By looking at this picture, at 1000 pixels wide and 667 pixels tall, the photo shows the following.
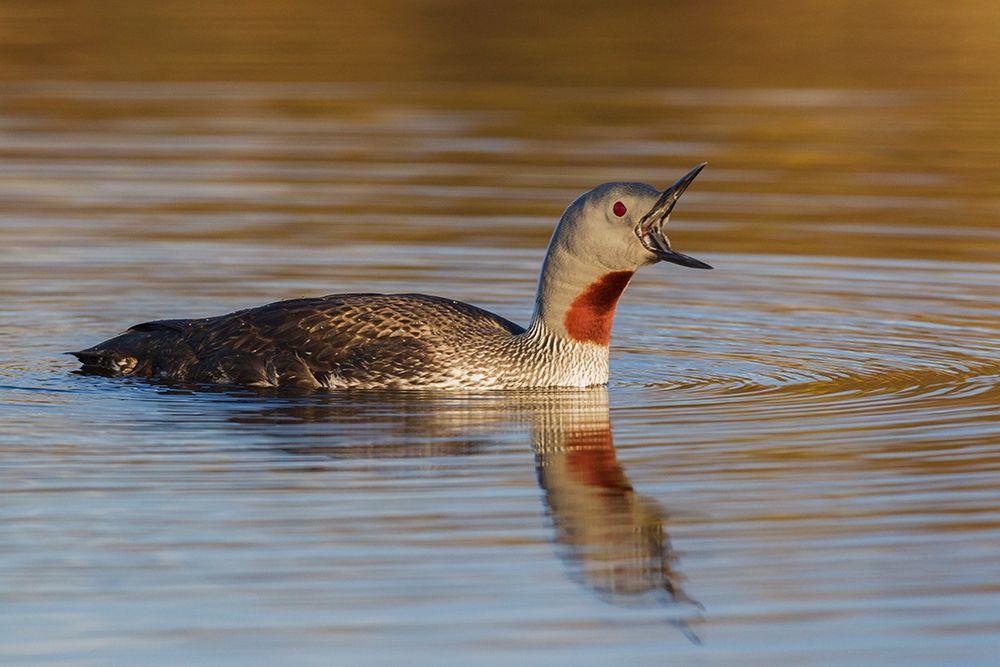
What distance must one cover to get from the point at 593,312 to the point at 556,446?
133 cm

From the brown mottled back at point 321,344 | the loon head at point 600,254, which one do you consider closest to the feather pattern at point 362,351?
the brown mottled back at point 321,344

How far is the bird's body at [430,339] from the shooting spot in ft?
30.2

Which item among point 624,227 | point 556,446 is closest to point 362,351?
point 624,227

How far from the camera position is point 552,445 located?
8258mm

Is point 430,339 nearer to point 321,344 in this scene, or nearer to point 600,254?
point 321,344

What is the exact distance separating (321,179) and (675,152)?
279 centimetres

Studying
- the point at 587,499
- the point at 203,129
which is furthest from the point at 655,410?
the point at 203,129

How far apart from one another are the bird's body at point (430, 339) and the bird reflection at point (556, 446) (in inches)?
4.5

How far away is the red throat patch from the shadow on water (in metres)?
0.26

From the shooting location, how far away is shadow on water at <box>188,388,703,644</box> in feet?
21.3

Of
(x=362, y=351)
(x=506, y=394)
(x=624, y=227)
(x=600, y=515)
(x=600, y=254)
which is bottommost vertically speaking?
(x=600, y=515)

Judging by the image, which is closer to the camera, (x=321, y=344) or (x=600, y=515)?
(x=600, y=515)

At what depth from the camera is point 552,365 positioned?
9.48 meters

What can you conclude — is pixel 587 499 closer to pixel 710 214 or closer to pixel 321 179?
pixel 710 214
